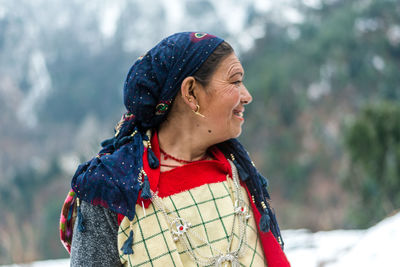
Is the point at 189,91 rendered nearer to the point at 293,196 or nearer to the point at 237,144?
the point at 237,144

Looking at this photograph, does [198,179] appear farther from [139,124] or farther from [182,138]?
[139,124]

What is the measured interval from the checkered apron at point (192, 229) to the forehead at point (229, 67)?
0.32 meters

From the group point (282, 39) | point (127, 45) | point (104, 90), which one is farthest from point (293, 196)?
point (127, 45)

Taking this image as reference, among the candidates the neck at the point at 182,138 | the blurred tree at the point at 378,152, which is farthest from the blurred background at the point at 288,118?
the neck at the point at 182,138

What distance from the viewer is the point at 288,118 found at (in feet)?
82.7

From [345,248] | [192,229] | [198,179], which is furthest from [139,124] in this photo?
[345,248]

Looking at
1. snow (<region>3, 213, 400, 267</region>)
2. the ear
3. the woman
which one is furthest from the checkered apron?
snow (<region>3, 213, 400, 267</region>)

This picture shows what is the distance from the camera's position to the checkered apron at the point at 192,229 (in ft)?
3.28

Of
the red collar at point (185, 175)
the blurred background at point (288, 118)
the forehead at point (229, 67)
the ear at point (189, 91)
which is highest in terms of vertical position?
the blurred background at point (288, 118)

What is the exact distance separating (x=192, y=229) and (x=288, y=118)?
24.8 m

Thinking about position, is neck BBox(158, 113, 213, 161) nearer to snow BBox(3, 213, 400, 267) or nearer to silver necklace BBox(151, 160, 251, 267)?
silver necklace BBox(151, 160, 251, 267)

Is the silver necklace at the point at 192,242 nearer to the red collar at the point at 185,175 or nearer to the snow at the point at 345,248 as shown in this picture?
the red collar at the point at 185,175

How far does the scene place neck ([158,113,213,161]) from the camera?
1.14m

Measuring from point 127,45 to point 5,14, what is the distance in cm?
1737
